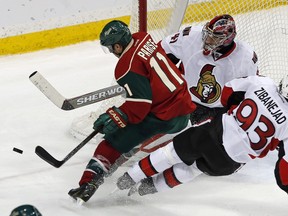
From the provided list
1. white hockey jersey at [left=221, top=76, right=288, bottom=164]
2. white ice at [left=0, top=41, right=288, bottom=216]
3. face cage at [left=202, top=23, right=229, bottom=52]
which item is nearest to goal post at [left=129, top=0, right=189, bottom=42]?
face cage at [left=202, top=23, right=229, bottom=52]

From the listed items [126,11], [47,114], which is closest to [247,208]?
[47,114]

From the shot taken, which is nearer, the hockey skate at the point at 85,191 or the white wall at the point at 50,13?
the hockey skate at the point at 85,191

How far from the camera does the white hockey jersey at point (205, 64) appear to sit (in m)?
2.78

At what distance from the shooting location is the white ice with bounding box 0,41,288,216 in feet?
8.00

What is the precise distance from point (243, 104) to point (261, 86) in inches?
3.6

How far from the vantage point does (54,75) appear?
4.00 meters

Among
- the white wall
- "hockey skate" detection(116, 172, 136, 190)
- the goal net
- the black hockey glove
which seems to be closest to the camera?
"hockey skate" detection(116, 172, 136, 190)

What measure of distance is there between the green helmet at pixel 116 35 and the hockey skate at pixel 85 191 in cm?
55

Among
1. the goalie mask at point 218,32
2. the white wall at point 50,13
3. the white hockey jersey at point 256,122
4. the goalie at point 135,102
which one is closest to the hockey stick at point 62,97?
the goalie at point 135,102

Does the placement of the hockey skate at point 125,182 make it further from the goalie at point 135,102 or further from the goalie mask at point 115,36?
the goalie mask at point 115,36

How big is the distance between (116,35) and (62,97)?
45 centimetres

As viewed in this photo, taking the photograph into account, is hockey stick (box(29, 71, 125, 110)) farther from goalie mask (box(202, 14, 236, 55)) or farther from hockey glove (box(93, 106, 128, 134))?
goalie mask (box(202, 14, 236, 55))

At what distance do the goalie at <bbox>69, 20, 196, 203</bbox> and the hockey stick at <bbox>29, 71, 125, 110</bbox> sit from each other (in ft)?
0.82

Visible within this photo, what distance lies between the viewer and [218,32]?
2635 millimetres
